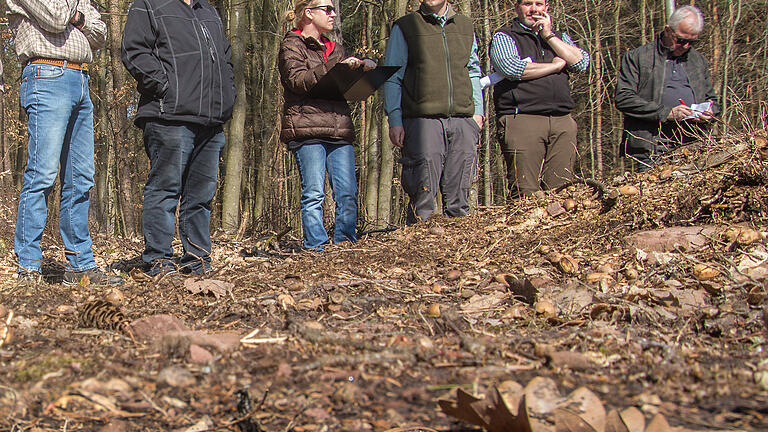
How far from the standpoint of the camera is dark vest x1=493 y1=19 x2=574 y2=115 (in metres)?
5.58

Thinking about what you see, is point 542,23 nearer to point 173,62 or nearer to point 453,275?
point 453,275

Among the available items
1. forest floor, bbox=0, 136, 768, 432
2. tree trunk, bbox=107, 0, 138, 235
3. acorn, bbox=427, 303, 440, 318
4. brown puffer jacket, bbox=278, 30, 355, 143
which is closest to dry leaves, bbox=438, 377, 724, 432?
forest floor, bbox=0, 136, 768, 432

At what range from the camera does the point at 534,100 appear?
5.57 meters

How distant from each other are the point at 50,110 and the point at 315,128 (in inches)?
72.6

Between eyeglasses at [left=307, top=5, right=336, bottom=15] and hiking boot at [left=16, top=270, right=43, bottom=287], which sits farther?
eyeglasses at [left=307, top=5, right=336, bottom=15]

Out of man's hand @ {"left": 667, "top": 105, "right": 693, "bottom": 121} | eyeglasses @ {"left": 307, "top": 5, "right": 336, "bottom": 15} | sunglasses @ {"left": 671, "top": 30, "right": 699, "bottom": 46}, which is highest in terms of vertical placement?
eyeglasses @ {"left": 307, "top": 5, "right": 336, "bottom": 15}

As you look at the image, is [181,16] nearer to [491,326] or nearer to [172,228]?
[172,228]

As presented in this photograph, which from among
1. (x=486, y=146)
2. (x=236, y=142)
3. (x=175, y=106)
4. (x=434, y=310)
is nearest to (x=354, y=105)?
(x=486, y=146)

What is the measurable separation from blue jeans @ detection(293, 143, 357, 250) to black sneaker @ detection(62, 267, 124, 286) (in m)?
1.45

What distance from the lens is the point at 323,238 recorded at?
16.7 feet

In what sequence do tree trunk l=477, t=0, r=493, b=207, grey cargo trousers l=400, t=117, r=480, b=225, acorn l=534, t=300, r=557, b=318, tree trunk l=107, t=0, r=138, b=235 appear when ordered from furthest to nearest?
tree trunk l=477, t=0, r=493, b=207 → tree trunk l=107, t=0, r=138, b=235 → grey cargo trousers l=400, t=117, r=480, b=225 → acorn l=534, t=300, r=557, b=318

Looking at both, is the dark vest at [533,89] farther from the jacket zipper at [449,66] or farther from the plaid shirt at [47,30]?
the plaid shirt at [47,30]

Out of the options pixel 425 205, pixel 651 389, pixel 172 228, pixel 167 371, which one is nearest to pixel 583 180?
pixel 425 205

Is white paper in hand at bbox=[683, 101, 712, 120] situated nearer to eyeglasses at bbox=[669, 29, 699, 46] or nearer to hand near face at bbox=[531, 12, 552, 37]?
eyeglasses at bbox=[669, 29, 699, 46]
